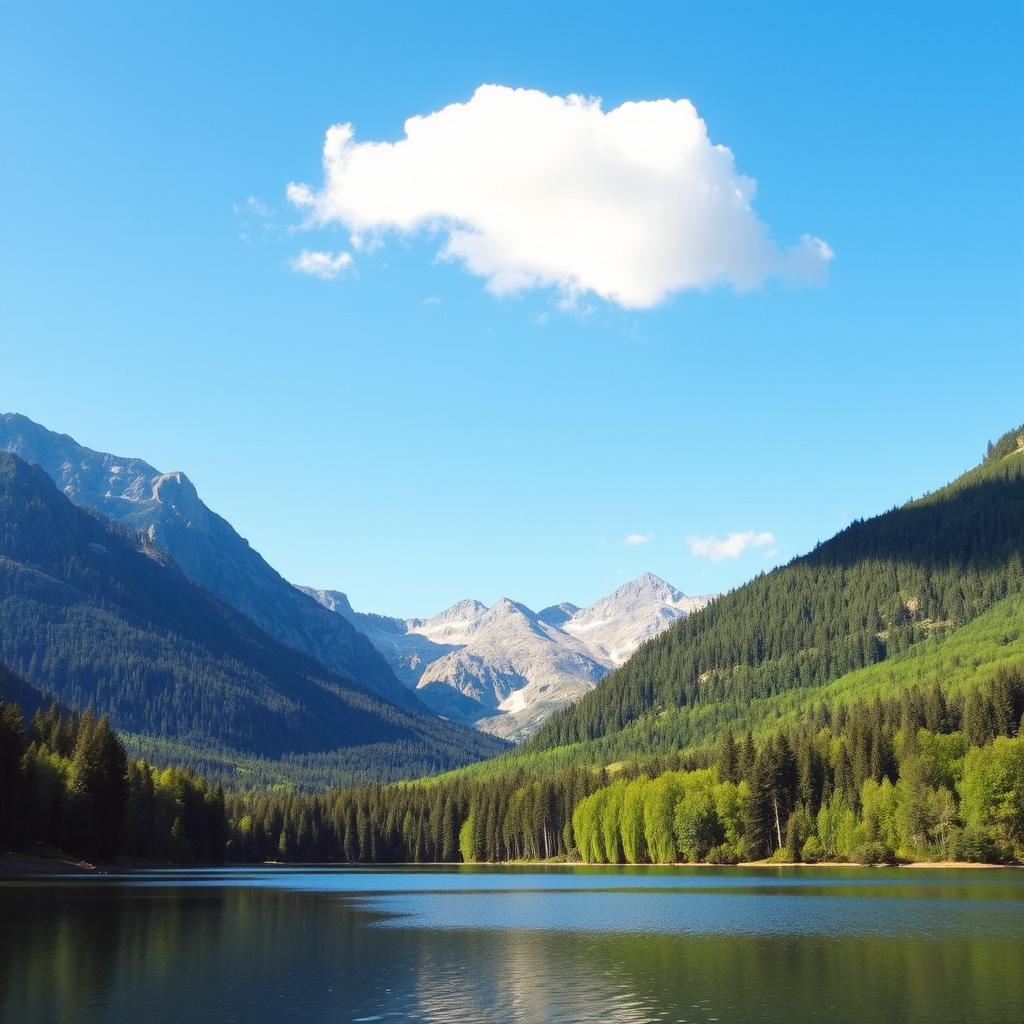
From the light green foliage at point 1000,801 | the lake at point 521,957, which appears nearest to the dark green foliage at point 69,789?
the lake at point 521,957

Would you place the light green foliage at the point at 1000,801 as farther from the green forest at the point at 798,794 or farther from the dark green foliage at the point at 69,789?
the dark green foliage at the point at 69,789

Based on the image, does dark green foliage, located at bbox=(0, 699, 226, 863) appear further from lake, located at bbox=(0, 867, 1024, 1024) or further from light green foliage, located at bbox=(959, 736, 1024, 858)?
light green foliage, located at bbox=(959, 736, 1024, 858)

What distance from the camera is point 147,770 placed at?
7451 inches

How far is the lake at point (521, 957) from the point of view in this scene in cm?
4388

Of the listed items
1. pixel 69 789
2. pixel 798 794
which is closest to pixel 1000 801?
pixel 798 794

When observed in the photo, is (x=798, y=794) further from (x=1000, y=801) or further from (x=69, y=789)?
(x=69, y=789)

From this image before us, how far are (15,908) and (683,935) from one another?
163ft

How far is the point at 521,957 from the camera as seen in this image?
2452 inches

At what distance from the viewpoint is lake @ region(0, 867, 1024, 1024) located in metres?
43.9

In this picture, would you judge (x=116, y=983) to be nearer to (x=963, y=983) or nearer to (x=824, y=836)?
(x=963, y=983)

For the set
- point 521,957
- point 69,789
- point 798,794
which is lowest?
point 521,957

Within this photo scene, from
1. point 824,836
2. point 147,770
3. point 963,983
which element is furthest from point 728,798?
point 963,983

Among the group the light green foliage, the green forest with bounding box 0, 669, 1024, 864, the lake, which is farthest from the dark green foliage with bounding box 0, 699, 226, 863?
the light green foliage

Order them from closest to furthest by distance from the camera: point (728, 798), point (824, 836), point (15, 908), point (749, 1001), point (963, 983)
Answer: point (749, 1001), point (963, 983), point (15, 908), point (824, 836), point (728, 798)
